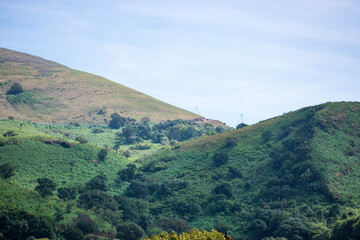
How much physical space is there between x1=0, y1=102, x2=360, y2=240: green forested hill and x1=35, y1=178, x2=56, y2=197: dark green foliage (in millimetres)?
1094

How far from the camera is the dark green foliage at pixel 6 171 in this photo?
198ft

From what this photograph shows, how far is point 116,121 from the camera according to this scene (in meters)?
125

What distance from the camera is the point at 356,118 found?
78000 millimetres

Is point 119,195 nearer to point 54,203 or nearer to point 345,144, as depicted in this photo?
point 54,203

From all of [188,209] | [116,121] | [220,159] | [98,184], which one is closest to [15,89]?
[116,121]

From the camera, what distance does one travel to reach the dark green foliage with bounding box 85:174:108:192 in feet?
229

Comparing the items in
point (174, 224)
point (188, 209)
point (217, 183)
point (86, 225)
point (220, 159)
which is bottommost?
point (86, 225)

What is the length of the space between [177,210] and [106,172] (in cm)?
1930

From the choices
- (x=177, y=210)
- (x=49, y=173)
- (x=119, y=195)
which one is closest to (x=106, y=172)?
(x=119, y=195)

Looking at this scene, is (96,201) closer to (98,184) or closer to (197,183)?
Result: (98,184)

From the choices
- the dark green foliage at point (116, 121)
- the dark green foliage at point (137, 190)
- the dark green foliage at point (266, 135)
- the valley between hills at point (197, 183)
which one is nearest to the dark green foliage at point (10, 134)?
the valley between hills at point (197, 183)

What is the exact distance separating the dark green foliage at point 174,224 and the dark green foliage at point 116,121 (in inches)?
2590

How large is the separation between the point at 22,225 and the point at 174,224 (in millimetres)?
23265

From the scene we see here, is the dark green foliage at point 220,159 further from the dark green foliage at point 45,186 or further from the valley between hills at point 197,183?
the dark green foliage at point 45,186
